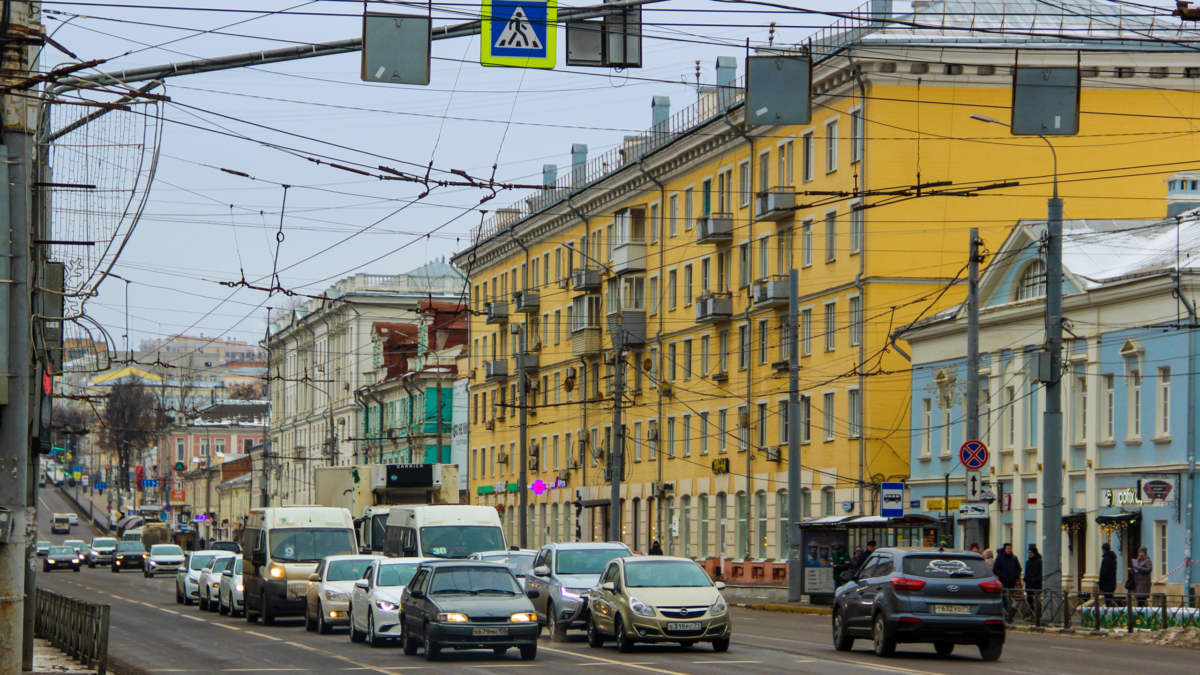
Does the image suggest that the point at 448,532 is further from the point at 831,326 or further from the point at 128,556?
the point at 128,556

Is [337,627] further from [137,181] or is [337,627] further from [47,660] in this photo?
[137,181]

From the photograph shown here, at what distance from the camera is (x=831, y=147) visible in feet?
170

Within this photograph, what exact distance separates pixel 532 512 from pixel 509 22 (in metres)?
67.9

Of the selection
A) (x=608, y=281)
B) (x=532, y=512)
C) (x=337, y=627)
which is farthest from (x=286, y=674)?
(x=532, y=512)

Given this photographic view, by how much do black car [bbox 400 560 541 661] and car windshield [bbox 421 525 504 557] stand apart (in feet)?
34.9

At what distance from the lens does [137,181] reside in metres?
14.8

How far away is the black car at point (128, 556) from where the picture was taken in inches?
3260

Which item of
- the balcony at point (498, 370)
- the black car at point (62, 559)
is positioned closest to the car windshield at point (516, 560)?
the balcony at point (498, 370)

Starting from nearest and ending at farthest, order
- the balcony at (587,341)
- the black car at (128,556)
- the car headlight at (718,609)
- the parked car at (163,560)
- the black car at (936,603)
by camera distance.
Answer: the black car at (936,603) → the car headlight at (718,609) → the balcony at (587,341) → the parked car at (163,560) → the black car at (128,556)

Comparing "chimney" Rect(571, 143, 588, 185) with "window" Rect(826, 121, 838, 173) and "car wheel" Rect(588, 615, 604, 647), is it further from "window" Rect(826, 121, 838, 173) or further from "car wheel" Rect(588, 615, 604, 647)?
"car wheel" Rect(588, 615, 604, 647)

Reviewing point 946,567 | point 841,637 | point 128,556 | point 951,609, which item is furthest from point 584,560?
point 128,556

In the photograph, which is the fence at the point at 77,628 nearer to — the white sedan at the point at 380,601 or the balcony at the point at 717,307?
the white sedan at the point at 380,601

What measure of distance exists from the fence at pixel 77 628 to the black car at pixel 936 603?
9.78m

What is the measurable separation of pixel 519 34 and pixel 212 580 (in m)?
28.4
